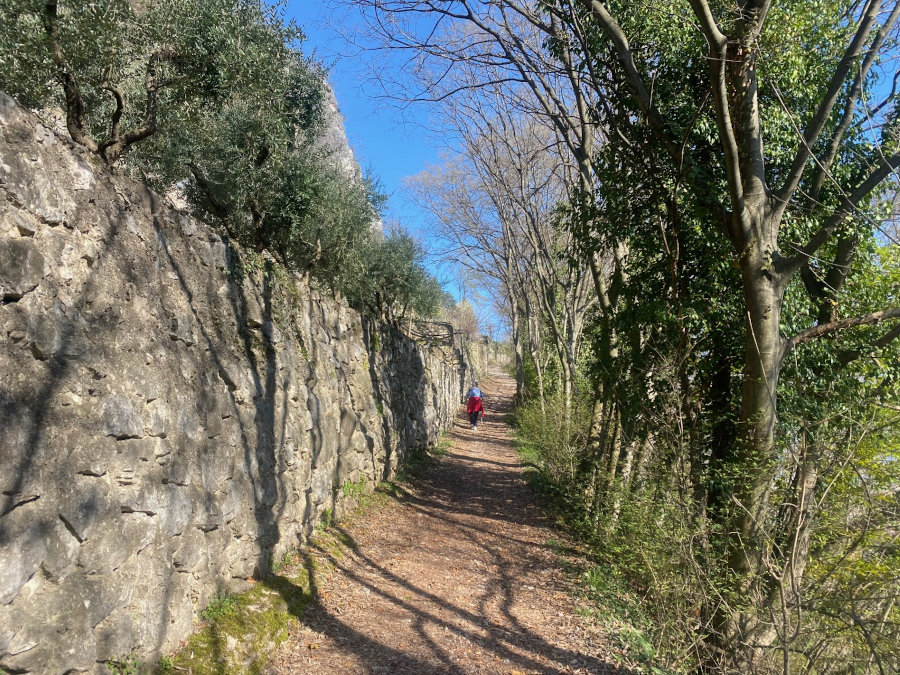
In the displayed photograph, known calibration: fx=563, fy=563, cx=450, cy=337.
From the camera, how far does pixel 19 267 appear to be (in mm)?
2752

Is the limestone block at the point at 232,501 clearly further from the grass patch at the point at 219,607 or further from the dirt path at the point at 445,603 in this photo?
the dirt path at the point at 445,603

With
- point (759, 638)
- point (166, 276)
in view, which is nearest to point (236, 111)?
point (166, 276)

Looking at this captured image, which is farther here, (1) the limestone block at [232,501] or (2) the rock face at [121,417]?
(1) the limestone block at [232,501]

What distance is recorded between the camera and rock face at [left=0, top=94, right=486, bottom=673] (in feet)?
8.70

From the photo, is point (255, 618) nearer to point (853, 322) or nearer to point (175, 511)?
point (175, 511)

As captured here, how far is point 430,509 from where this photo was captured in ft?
30.9

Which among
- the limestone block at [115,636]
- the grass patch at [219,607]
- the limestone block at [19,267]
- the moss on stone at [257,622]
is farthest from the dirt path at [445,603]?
the limestone block at [19,267]

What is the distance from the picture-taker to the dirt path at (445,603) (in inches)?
177

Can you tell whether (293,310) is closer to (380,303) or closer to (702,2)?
(702,2)

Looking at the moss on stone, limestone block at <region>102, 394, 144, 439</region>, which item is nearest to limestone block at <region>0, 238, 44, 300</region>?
limestone block at <region>102, 394, 144, 439</region>

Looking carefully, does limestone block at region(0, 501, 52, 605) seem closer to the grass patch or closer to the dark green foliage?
the grass patch

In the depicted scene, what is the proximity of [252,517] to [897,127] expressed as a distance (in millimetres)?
6724

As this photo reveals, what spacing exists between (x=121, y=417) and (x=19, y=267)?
1003 millimetres

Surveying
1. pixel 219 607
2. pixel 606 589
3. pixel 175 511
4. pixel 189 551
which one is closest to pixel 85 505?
pixel 175 511
